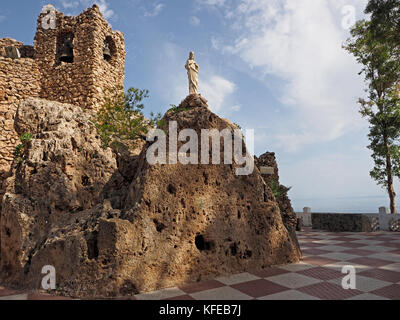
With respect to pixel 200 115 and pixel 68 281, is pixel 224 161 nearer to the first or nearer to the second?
pixel 200 115

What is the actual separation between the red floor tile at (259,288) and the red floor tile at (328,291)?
1.26 ft

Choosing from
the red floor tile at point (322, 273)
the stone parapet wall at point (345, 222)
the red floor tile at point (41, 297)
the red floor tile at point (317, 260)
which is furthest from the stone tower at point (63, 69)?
the stone parapet wall at point (345, 222)

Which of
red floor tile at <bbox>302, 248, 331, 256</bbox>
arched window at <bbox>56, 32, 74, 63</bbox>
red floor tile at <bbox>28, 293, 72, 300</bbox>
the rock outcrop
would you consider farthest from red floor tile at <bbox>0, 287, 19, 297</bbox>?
arched window at <bbox>56, 32, 74, 63</bbox>

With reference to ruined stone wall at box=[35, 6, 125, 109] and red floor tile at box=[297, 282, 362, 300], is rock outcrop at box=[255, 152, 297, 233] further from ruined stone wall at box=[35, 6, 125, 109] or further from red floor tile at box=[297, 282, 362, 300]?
ruined stone wall at box=[35, 6, 125, 109]

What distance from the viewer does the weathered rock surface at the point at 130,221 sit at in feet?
12.8

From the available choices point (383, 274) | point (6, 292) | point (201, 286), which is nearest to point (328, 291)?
point (383, 274)

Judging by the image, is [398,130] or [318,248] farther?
[398,130]

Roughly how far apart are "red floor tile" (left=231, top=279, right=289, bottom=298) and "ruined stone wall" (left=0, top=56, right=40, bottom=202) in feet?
38.9

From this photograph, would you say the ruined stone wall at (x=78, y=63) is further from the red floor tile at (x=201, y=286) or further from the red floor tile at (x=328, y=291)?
the red floor tile at (x=328, y=291)

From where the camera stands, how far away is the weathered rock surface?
3.91 m

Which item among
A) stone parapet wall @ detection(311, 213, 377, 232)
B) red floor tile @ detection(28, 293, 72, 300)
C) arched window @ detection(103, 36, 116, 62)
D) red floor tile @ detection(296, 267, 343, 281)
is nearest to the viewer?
red floor tile @ detection(28, 293, 72, 300)

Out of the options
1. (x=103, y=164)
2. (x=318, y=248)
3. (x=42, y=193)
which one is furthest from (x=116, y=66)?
(x=318, y=248)

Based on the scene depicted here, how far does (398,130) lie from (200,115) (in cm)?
1420

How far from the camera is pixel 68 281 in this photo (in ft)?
12.7
